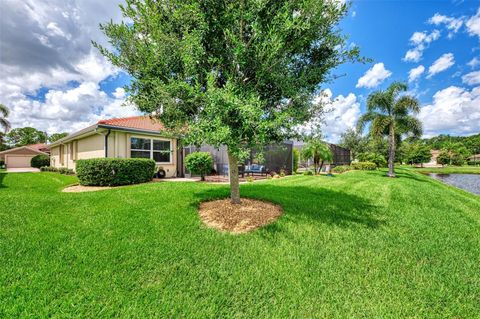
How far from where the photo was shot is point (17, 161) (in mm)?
38344

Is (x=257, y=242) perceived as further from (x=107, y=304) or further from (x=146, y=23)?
(x=146, y=23)

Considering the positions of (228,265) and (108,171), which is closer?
(228,265)

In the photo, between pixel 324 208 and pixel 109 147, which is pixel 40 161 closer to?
pixel 109 147

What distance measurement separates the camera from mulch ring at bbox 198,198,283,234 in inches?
186

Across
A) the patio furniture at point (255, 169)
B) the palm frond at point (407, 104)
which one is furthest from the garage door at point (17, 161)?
the palm frond at point (407, 104)

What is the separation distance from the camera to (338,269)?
11.3 feet

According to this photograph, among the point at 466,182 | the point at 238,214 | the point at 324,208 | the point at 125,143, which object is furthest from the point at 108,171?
the point at 466,182

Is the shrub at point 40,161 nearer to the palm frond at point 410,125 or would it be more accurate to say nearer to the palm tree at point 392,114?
the palm tree at point 392,114

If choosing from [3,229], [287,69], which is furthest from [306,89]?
[3,229]

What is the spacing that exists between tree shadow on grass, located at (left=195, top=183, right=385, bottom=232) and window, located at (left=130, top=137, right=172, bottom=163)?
761cm

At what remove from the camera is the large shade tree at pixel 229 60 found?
4.06 m

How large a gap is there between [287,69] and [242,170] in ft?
35.1

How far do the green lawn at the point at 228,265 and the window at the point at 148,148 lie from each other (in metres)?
7.43

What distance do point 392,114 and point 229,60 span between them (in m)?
18.7
